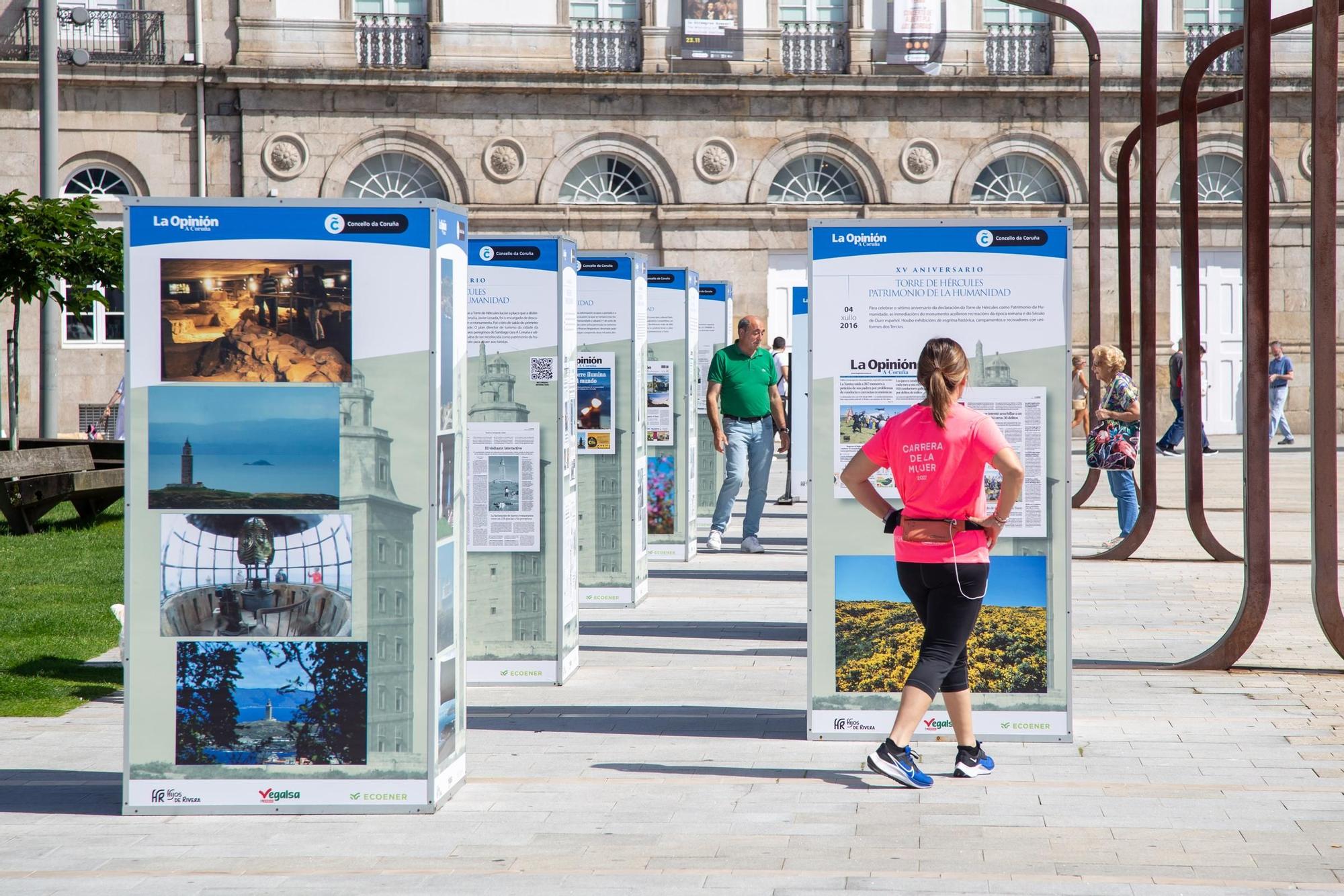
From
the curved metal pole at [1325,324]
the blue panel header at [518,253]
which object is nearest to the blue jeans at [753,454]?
the blue panel header at [518,253]

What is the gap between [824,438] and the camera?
724cm

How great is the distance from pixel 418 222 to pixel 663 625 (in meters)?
5.33

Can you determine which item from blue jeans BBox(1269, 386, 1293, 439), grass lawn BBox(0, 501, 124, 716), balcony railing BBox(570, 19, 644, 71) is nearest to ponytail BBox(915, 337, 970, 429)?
grass lawn BBox(0, 501, 124, 716)

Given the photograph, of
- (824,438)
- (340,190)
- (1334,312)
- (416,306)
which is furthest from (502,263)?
(340,190)

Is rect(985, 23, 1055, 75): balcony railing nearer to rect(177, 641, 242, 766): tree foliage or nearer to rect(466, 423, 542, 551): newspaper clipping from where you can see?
rect(466, 423, 542, 551): newspaper clipping

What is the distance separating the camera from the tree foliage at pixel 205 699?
5.93 meters

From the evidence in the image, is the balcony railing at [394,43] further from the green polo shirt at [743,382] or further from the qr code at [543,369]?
the qr code at [543,369]

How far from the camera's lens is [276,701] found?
5.94 metres

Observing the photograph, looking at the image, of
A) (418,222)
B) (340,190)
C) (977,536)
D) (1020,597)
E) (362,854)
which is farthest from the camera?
(340,190)

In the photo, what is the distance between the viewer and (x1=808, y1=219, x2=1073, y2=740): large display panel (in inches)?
279

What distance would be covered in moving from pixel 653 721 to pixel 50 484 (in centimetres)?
954

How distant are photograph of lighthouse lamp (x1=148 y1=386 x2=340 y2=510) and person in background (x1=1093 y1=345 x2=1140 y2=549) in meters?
9.86

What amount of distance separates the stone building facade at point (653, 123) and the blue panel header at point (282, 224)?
25.0m

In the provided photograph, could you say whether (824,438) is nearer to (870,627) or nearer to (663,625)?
(870,627)
